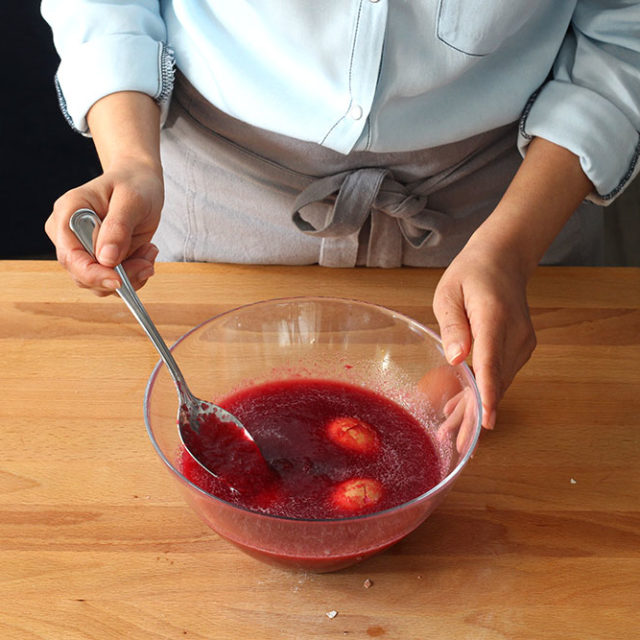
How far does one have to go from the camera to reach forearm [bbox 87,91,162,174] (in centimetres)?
92

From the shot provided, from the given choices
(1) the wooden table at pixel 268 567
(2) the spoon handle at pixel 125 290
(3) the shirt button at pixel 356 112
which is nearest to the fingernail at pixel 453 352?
(1) the wooden table at pixel 268 567

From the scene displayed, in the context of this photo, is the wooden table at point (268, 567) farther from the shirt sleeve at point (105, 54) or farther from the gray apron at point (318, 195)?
the shirt sleeve at point (105, 54)

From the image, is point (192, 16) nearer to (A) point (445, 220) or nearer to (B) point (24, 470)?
(A) point (445, 220)

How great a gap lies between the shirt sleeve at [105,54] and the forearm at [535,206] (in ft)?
1.61

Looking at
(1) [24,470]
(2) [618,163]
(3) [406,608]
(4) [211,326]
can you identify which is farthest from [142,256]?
(2) [618,163]

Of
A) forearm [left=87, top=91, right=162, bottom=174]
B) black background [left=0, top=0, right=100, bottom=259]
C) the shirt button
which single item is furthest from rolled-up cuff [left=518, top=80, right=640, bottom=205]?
black background [left=0, top=0, right=100, bottom=259]

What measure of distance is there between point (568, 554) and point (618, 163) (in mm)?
533

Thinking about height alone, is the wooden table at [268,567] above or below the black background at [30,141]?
above

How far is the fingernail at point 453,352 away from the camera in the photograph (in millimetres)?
731

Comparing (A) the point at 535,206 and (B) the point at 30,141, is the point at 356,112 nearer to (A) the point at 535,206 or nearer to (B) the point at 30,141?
(A) the point at 535,206

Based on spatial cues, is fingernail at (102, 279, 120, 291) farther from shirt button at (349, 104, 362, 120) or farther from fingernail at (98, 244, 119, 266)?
shirt button at (349, 104, 362, 120)

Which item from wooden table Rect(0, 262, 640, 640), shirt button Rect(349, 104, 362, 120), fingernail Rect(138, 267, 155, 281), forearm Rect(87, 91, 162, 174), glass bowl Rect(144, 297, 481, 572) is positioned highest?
shirt button Rect(349, 104, 362, 120)

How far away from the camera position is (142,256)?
86cm

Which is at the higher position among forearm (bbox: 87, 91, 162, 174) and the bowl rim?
forearm (bbox: 87, 91, 162, 174)
